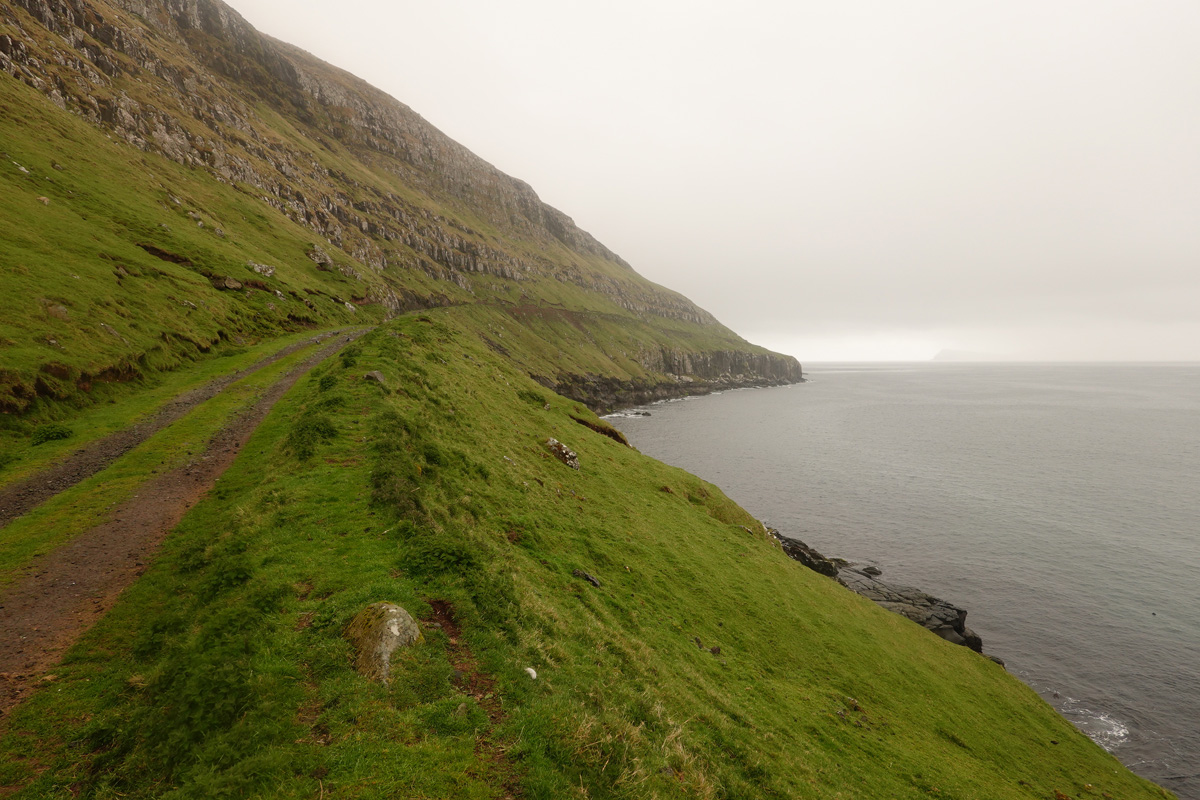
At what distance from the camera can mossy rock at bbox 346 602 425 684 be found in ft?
30.7

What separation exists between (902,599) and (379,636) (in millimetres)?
48722

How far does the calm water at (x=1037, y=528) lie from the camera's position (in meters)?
34.9

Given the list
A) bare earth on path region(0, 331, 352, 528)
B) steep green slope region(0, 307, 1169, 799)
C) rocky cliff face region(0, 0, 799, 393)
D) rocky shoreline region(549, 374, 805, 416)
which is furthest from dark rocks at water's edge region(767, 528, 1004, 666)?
rocky cliff face region(0, 0, 799, 393)

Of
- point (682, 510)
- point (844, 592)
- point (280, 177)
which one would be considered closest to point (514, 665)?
point (682, 510)

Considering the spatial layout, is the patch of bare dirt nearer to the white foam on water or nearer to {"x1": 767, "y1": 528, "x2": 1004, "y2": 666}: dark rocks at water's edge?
{"x1": 767, "y1": 528, "x2": 1004, "y2": 666}: dark rocks at water's edge

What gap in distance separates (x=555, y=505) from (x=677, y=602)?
8.74 metres

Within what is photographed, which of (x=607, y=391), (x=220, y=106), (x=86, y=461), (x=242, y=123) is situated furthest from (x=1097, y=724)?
(x=220, y=106)

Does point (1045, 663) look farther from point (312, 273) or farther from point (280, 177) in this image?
point (280, 177)

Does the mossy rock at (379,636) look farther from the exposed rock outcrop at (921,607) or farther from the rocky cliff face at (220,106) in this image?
the rocky cliff face at (220,106)

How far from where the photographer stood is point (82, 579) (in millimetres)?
12695

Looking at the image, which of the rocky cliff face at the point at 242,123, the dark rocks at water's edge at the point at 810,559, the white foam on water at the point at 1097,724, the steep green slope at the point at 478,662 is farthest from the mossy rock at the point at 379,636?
the rocky cliff face at the point at 242,123

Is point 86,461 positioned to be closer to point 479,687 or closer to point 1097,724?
point 479,687

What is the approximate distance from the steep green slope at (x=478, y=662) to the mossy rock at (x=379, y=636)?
0.95ft

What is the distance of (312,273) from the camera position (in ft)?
293
